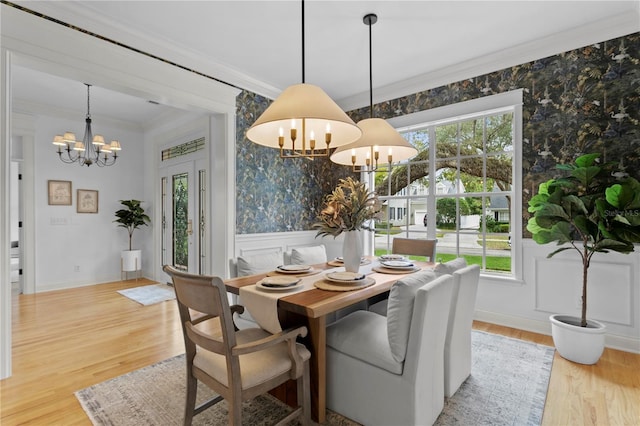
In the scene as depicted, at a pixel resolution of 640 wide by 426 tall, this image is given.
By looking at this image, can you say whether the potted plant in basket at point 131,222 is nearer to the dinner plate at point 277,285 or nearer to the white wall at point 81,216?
the white wall at point 81,216

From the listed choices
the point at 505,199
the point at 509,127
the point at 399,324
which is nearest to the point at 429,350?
the point at 399,324

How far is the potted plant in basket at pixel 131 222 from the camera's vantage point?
5.54 metres

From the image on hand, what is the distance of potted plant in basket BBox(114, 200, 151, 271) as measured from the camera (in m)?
5.54

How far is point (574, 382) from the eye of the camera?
2.24 metres

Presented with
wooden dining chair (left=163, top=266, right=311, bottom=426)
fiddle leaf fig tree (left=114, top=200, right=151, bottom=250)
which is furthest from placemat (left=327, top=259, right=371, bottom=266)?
fiddle leaf fig tree (left=114, top=200, right=151, bottom=250)

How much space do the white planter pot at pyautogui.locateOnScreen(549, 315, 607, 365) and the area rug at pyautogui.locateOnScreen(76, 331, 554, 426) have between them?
0.59 feet

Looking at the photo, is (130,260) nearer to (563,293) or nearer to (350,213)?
(350,213)

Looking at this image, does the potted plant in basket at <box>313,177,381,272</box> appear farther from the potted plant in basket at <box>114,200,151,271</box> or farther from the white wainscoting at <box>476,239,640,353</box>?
the potted plant in basket at <box>114,200,151,271</box>

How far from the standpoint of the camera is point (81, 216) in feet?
17.6

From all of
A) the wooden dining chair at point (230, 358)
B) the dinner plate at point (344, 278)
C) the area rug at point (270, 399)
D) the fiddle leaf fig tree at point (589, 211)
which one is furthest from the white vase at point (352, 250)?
the fiddle leaf fig tree at point (589, 211)

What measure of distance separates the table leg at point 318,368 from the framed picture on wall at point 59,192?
215 inches

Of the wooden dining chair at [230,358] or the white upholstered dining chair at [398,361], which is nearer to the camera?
the wooden dining chair at [230,358]

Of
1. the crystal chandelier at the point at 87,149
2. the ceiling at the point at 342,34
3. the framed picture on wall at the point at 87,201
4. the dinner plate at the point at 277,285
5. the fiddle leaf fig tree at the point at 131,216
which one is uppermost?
the ceiling at the point at 342,34

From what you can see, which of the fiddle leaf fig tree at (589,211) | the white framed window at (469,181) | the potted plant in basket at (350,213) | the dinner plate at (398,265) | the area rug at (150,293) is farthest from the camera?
the area rug at (150,293)
